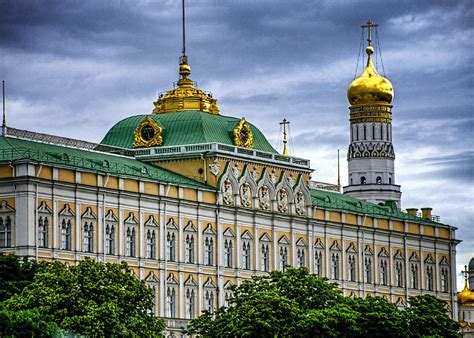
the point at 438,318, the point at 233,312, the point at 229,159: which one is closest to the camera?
the point at 233,312

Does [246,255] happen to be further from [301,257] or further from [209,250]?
[301,257]

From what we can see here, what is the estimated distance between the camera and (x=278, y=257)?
195 m

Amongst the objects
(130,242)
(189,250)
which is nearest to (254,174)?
(189,250)

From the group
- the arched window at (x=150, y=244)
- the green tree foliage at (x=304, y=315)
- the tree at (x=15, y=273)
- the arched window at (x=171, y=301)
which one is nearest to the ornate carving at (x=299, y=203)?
the arched window at (x=171, y=301)

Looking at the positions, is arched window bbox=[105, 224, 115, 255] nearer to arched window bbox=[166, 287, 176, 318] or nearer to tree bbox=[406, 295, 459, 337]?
arched window bbox=[166, 287, 176, 318]

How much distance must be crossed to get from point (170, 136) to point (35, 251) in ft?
111

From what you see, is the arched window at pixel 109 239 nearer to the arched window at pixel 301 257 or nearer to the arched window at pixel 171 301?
the arched window at pixel 171 301

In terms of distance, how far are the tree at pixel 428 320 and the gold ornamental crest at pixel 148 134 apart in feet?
100

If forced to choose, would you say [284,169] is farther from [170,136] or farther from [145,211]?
[145,211]

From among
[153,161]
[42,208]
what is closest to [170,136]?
[153,161]

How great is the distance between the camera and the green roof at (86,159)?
166 m

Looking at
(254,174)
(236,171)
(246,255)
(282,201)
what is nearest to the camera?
(236,171)

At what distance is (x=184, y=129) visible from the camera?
192 m

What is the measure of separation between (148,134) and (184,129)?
3.59 m
